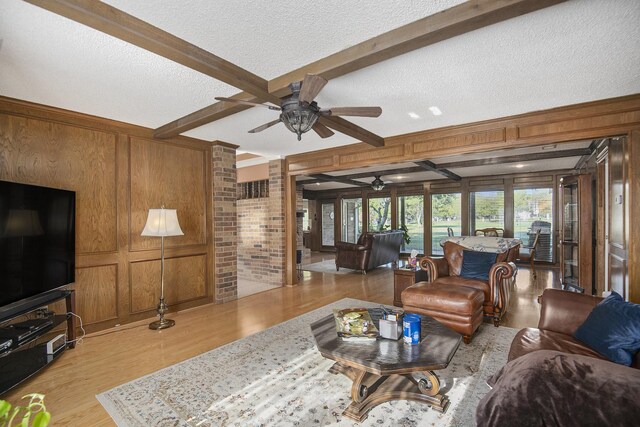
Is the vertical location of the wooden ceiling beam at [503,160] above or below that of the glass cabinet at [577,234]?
above

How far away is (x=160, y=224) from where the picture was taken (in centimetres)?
358

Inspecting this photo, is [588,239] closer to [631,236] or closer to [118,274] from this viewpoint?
[631,236]

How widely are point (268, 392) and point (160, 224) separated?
2.34 meters

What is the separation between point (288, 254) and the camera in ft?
18.7

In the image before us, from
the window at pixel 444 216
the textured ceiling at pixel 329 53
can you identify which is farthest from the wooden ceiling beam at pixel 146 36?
the window at pixel 444 216

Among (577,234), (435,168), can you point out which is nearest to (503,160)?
(435,168)

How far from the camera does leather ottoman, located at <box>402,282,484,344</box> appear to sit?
3049mm

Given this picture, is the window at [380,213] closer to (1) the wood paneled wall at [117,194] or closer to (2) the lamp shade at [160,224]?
(1) the wood paneled wall at [117,194]

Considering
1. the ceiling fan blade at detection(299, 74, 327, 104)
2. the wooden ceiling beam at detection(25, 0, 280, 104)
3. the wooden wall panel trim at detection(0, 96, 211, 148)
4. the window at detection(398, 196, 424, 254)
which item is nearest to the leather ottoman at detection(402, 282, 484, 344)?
the ceiling fan blade at detection(299, 74, 327, 104)

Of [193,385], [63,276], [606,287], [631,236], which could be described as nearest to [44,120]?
[63,276]

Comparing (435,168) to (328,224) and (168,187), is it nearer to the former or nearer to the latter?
(168,187)

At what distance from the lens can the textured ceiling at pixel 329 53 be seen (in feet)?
5.80

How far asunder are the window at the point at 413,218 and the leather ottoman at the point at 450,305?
633 centimetres

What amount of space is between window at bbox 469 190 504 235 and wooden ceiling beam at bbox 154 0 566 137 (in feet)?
25.0
